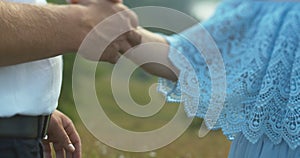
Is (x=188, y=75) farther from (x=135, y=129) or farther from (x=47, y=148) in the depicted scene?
(x=135, y=129)

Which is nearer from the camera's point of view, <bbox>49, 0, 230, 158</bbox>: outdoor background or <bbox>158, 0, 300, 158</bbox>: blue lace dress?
<bbox>158, 0, 300, 158</bbox>: blue lace dress

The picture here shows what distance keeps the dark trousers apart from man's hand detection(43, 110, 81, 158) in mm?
283

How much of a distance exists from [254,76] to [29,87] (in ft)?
2.19

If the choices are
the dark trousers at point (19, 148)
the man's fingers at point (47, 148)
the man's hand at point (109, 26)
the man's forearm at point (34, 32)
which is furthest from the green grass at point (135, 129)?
the man's forearm at point (34, 32)

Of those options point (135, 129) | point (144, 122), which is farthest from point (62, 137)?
point (144, 122)

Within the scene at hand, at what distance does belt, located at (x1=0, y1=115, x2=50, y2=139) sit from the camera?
4.93 ft

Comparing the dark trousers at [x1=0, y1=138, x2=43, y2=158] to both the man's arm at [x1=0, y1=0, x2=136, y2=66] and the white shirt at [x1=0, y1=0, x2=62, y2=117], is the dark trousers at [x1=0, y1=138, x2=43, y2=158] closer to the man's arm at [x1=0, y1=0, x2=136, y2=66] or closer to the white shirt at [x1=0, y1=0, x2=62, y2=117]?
the white shirt at [x1=0, y1=0, x2=62, y2=117]

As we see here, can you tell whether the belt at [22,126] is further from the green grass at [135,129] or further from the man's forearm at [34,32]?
the green grass at [135,129]

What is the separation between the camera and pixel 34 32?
4.76 feet

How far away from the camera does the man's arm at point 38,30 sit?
1.41 m

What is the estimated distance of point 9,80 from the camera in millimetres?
1479

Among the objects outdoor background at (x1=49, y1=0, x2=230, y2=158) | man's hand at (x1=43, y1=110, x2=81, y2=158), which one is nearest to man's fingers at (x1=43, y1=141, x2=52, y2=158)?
man's hand at (x1=43, y1=110, x2=81, y2=158)

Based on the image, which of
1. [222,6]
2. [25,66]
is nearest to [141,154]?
[222,6]

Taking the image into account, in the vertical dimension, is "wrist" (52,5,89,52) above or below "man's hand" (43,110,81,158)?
above
